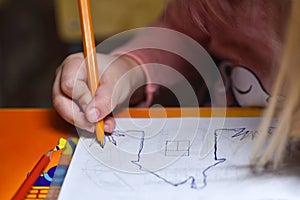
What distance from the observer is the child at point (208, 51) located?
0.57 m

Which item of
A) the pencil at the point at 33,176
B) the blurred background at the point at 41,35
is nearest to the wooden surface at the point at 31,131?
the pencil at the point at 33,176

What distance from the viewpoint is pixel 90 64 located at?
567 mm

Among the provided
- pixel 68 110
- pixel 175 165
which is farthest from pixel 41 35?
pixel 175 165

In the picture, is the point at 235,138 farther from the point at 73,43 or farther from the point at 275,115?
the point at 73,43

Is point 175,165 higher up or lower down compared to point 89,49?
lower down

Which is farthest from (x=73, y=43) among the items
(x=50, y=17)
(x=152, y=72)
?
(x=152, y=72)

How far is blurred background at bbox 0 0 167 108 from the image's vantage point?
1.21 m

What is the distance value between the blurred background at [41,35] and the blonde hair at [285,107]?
2.35ft

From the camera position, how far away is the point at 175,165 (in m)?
0.51

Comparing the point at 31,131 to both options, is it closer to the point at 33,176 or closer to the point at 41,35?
the point at 33,176

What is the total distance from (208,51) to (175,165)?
10.1 inches

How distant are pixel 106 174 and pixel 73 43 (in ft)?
2.70

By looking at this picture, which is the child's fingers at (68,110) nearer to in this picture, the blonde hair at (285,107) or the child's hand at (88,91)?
the child's hand at (88,91)

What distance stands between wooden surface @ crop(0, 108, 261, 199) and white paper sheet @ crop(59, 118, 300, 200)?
16 millimetres
